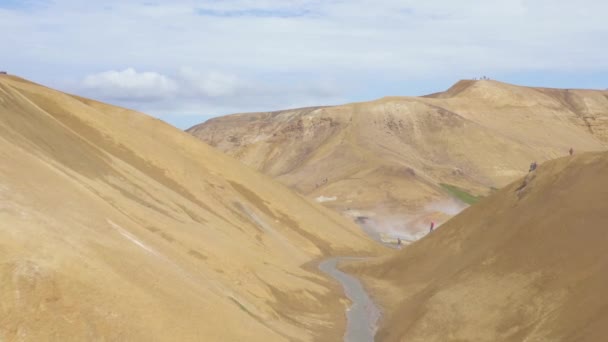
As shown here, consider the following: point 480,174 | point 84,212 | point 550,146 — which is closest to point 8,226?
point 84,212

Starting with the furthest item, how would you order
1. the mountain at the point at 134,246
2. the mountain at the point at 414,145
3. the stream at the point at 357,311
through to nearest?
the mountain at the point at 414,145 → the stream at the point at 357,311 → the mountain at the point at 134,246

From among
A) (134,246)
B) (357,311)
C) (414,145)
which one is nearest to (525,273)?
(357,311)

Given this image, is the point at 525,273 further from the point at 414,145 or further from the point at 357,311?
the point at 414,145

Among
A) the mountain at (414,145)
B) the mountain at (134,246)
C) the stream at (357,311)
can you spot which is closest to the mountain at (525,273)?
the stream at (357,311)

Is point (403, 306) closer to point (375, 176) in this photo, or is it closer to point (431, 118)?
point (375, 176)

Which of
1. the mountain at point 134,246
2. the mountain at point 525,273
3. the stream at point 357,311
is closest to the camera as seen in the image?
the mountain at point 134,246

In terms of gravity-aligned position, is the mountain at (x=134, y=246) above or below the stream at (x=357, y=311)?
above

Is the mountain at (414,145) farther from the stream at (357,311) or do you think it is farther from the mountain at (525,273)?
the mountain at (525,273)

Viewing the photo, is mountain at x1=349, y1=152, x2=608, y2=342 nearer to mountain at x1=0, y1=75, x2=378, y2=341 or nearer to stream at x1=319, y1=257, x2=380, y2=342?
stream at x1=319, y1=257, x2=380, y2=342
